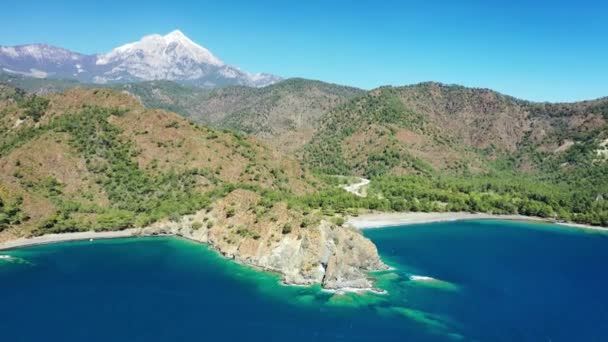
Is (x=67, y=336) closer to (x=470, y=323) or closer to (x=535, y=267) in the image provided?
(x=470, y=323)

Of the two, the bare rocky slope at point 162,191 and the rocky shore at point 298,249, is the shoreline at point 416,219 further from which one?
the rocky shore at point 298,249

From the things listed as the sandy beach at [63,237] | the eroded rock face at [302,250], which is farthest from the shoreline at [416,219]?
the sandy beach at [63,237]

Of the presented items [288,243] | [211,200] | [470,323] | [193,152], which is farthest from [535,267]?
[193,152]

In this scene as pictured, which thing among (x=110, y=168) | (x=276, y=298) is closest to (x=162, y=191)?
(x=110, y=168)

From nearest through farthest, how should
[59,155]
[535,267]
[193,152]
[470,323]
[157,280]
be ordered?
1. [470,323]
2. [157,280]
3. [535,267]
4. [59,155]
5. [193,152]

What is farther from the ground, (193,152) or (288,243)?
(193,152)
